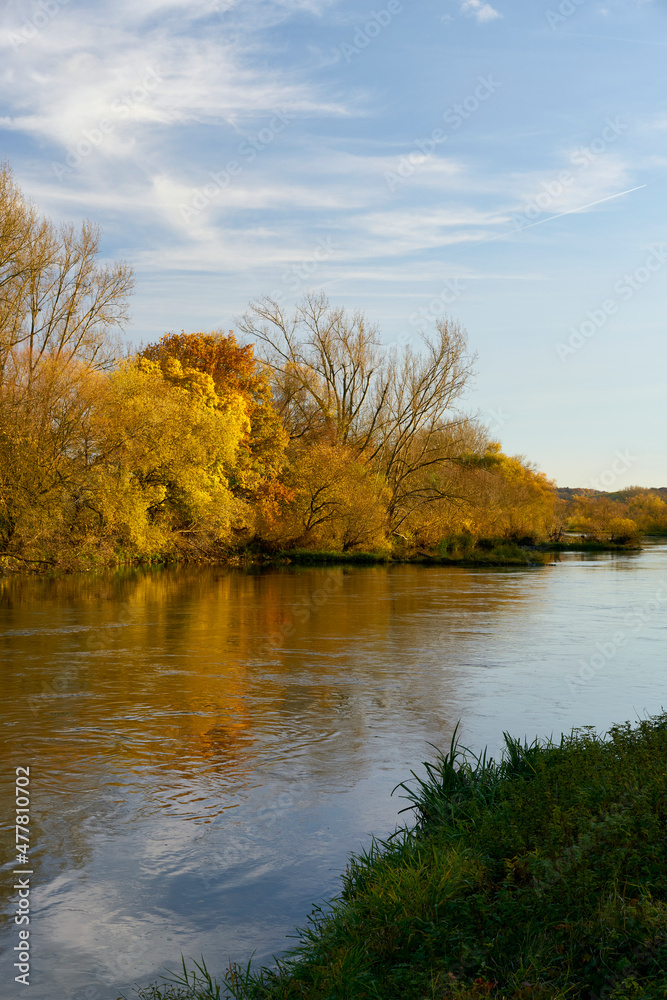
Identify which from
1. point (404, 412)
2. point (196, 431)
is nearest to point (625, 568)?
point (404, 412)

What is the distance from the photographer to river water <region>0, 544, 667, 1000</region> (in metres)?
5.42

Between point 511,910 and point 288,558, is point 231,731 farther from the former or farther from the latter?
point 288,558

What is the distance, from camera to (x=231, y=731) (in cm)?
1020

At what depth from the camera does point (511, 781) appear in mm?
6547

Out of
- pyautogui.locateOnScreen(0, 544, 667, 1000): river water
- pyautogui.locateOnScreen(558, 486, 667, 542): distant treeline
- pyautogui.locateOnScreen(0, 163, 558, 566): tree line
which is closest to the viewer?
pyautogui.locateOnScreen(0, 544, 667, 1000): river water

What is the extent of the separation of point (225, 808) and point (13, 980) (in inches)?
113

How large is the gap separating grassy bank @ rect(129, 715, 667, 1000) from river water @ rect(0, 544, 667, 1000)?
56cm

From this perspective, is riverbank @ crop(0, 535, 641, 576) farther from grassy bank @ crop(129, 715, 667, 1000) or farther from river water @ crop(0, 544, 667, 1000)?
grassy bank @ crop(129, 715, 667, 1000)

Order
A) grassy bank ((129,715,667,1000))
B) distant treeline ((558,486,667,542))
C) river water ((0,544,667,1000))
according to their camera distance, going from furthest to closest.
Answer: distant treeline ((558,486,667,542))
river water ((0,544,667,1000))
grassy bank ((129,715,667,1000))

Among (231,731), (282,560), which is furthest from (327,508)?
(231,731)

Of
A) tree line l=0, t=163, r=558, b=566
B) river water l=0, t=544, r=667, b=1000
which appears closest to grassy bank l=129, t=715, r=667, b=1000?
river water l=0, t=544, r=667, b=1000

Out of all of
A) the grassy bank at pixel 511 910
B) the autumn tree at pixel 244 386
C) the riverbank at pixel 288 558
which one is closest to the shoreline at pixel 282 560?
the riverbank at pixel 288 558

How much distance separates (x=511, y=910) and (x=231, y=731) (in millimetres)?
6067

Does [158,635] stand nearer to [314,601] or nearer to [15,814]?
[314,601]
